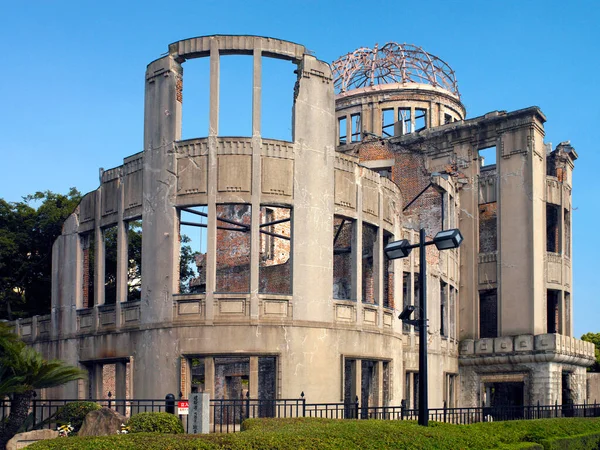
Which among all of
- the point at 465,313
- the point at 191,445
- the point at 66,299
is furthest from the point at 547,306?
the point at 191,445

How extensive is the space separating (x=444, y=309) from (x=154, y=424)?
24688mm

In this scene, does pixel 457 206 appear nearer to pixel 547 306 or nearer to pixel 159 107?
pixel 547 306

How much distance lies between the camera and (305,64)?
2703cm

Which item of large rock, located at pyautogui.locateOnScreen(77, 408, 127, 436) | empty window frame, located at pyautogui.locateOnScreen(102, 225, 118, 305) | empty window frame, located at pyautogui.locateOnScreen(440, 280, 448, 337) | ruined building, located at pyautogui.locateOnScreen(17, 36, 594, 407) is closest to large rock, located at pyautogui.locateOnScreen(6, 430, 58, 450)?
large rock, located at pyautogui.locateOnScreen(77, 408, 127, 436)

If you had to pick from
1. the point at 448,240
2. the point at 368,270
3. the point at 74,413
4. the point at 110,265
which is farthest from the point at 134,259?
the point at 448,240

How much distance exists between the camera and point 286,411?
2498cm

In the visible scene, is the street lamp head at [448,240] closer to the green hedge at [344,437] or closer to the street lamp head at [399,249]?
the street lamp head at [399,249]

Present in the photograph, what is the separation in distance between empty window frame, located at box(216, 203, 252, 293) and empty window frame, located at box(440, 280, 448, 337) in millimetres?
9134

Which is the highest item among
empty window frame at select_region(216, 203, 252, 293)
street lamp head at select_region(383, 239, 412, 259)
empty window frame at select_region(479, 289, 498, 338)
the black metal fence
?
empty window frame at select_region(216, 203, 252, 293)

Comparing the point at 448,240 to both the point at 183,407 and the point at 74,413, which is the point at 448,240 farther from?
the point at 74,413

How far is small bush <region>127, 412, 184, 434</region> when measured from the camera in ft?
56.6

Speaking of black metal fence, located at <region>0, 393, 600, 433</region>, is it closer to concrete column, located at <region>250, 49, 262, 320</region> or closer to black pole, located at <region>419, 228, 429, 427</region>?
black pole, located at <region>419, 228, 429, 427</region>

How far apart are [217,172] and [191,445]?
45.5 ft

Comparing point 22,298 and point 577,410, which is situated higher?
point 22,298
